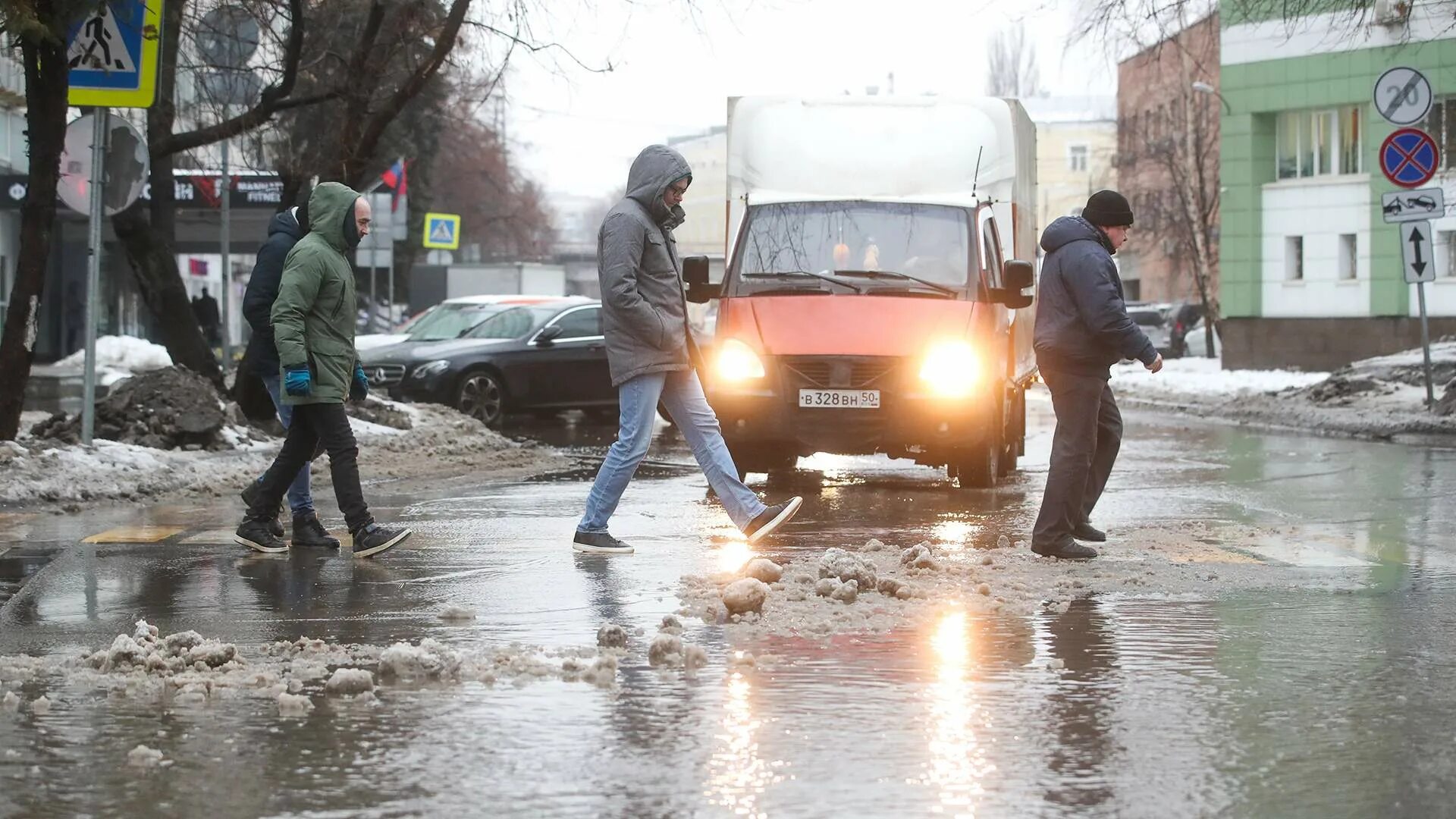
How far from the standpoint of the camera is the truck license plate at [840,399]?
13070 mm

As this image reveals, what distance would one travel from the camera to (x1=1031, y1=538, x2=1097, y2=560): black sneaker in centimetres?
915

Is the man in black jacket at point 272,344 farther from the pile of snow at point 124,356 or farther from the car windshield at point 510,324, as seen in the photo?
the pile of snow at point 124,356

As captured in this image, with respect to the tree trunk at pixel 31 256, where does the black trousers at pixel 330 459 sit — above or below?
below

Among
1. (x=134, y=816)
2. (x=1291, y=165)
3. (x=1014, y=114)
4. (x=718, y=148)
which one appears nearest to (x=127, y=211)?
(x=1014, y=114)

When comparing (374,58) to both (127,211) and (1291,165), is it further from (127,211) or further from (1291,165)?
(1291,165)

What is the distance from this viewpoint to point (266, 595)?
8109 millimetres

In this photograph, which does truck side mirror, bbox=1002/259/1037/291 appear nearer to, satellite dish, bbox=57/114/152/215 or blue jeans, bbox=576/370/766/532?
blue jeans, bbox=576/370/766/532

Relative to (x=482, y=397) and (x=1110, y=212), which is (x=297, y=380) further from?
(x=482, y=397)

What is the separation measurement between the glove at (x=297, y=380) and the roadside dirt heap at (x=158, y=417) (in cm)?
578

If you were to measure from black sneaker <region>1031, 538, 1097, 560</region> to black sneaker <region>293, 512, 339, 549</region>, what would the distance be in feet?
11.5

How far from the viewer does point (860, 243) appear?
14.0 m

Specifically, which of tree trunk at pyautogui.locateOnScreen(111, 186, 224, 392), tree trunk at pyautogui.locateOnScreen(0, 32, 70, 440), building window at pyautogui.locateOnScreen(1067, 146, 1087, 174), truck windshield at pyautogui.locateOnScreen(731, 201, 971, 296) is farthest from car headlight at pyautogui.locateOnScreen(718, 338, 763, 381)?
building window at pyautogui.locateOnScreen(1067, 146, 1087, 174)

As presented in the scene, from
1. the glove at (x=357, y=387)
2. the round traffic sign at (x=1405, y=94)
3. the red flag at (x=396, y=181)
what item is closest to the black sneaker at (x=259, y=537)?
the glove at (x=357, y=387)

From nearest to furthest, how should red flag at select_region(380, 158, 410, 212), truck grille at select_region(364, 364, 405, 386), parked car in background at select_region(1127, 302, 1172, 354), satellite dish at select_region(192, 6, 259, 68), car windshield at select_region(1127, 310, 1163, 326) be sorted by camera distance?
satellite dish at select_region(192, 6, 259, 68) → truck grille at select_region(364, 364, 405, 386) → red flag at select_region(380, 158, 410, 212) → parked car in background at select_region(1127, 302, 1172, 354) → car windshield at select_region(1127, 310, 1163, 326)
